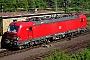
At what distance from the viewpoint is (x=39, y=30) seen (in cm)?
2925

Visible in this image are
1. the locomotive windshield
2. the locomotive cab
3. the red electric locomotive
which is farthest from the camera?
the locomotive windshield

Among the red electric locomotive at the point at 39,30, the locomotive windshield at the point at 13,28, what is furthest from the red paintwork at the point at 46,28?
the locomotive windshield at the point at 13,28

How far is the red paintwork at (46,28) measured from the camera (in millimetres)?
27000

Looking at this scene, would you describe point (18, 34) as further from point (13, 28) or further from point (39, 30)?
point (39, 30)

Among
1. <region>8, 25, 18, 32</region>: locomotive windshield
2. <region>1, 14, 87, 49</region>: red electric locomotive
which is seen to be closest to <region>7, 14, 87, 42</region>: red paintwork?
<region>1, 14, 87, 49</region>: red electric locomotive

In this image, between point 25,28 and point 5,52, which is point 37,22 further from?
point 5,52

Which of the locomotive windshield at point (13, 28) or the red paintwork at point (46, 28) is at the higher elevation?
the locomotive windshield at point (13, 28)

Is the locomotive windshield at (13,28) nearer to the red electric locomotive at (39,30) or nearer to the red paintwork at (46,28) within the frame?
the red electric locomotive at (39,30)

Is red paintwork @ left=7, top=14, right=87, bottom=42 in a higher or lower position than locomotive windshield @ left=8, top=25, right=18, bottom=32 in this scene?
lower

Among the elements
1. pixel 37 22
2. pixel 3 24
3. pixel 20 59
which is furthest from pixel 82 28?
pixel 20 59

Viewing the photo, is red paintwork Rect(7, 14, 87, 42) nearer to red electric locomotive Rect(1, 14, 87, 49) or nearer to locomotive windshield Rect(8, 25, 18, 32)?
red electric locomotive Rect(1, 14, 87, 49)

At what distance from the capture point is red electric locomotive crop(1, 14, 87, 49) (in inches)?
1057

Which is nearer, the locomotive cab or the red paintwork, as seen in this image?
the locomotive cab

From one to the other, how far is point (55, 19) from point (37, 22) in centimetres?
395
